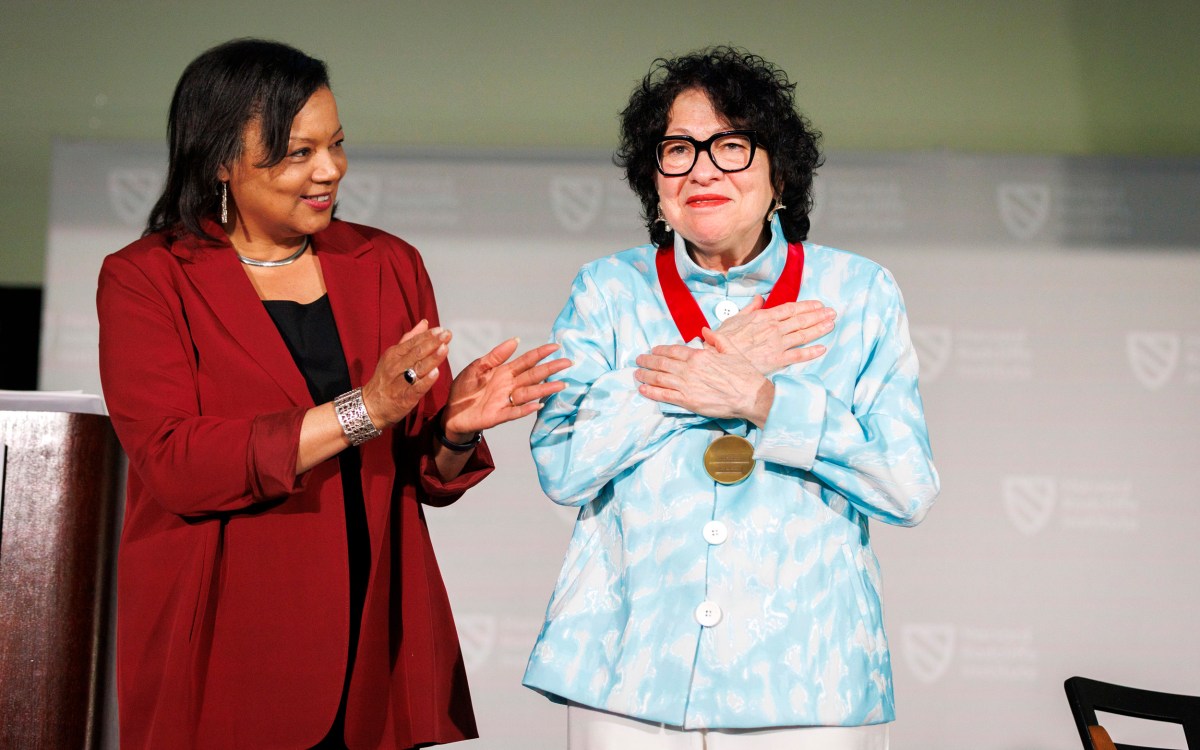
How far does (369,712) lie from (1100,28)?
4.50 meters

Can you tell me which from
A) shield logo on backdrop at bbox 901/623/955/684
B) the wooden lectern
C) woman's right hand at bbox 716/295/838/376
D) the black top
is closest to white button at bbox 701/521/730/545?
woman's right hand at bbox 716/295/838/376

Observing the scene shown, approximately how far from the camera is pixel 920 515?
1783 millimetres

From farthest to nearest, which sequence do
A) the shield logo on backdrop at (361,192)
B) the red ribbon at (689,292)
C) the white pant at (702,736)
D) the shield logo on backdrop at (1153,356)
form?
1. the shield logo on backdrop at (361,192)
2. the shield logo on backdrop at (1153,356)
3. the red ribbon at (689,292)
4. the white pant at (702,736)

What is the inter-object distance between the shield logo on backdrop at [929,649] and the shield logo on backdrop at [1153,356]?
119 centimetres

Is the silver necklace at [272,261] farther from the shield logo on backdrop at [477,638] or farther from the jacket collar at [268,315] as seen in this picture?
the shield logo on backdrop at [477,638]

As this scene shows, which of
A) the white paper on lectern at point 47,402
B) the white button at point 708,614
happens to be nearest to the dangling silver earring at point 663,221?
the white button at point 708,614

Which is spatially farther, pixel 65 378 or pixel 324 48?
pixel 324 48

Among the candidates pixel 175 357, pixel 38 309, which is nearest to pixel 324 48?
pixel 38 309

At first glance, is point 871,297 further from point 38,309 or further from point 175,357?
point 38,309

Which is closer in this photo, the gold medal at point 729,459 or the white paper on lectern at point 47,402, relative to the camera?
the gold medal at point 729,459

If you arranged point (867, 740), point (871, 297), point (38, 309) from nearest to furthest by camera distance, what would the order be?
point (867, 740), point (871, 297), point (38, 309)

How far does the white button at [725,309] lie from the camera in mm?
1959

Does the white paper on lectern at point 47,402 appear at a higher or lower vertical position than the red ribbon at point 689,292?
lower

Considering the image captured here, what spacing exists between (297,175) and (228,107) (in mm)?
150
